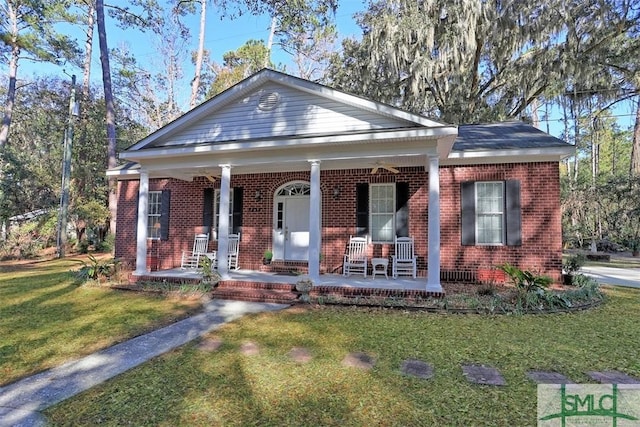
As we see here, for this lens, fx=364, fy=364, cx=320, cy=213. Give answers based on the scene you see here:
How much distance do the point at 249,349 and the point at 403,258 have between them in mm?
5205

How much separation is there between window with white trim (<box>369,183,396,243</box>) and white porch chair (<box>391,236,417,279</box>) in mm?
357

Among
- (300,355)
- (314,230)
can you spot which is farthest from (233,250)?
(300,355)

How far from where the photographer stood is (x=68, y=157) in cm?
1476

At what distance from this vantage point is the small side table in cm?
805

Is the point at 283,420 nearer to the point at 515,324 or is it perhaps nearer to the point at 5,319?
the point at 515,324

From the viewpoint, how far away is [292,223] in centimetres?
990

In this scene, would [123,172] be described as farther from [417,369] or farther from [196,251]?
[417,369]

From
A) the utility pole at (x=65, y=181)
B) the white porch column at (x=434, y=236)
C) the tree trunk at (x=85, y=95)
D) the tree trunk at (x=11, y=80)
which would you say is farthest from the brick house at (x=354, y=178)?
the tree trunk at (x=11, y=80)

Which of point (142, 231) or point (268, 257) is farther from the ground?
point (142, 231)

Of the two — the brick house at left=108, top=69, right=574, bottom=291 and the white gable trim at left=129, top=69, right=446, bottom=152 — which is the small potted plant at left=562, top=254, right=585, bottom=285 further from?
the white gable trim at left=129, top=69, right=446, bottom=152

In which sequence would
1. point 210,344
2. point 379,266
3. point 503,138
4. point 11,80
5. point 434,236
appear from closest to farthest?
point 210,344
point 434,236
point 503,138
point 379,266
point 11,80

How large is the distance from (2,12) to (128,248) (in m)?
15.0

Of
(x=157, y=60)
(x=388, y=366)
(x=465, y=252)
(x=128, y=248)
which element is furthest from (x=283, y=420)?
(x=157, y=60)

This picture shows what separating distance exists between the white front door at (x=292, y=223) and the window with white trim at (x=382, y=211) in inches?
69.3
